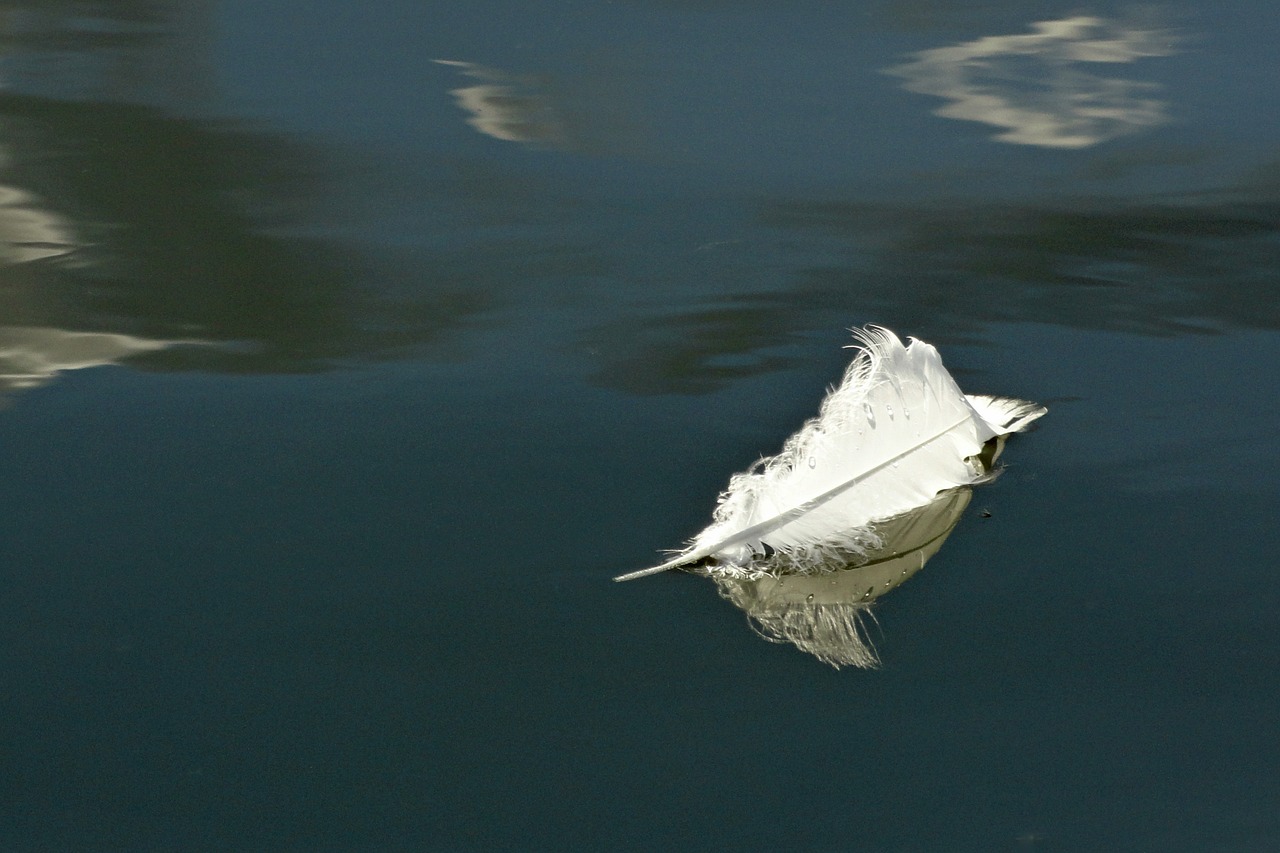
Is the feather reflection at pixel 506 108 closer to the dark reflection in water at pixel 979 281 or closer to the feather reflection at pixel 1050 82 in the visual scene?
the dark reflection in water at pixel 979 281

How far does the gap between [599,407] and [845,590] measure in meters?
0.33

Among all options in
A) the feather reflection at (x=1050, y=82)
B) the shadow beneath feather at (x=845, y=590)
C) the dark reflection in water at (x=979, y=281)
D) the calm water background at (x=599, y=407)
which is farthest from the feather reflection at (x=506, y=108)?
the shadow beneath feather at (x=845, y=590)

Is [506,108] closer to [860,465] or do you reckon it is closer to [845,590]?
[860,465]

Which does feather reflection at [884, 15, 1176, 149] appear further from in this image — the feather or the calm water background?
the feather

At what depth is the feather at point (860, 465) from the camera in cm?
117

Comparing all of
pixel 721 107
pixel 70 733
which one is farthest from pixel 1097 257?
pixel 70 733

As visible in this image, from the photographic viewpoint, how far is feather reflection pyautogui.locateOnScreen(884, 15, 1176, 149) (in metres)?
1.83

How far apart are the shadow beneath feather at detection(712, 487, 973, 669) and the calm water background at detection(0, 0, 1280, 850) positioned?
0.03 m

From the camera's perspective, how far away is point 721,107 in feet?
6.01

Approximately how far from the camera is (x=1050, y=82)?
6.25ft

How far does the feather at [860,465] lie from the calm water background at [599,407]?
1.7 inches

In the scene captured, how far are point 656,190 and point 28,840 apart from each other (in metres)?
1.12

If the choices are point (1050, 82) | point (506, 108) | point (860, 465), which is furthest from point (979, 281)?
point (506, 108)

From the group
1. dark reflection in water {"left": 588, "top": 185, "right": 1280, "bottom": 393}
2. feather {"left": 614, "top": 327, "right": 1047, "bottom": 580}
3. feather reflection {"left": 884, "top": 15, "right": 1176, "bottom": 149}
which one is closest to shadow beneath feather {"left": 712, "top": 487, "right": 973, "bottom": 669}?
feather {"left": 614, "top": 327, "right": 1047, "bottom": 580}
